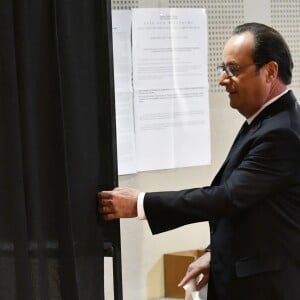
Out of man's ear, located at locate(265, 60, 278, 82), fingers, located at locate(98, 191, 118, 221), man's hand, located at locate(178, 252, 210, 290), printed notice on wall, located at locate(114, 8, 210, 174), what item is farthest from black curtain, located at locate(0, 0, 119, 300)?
printed notice on wall, located at locate(114, 8, 210, 174)

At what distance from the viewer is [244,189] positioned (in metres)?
1.82

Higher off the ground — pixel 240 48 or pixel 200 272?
pixel 240 48

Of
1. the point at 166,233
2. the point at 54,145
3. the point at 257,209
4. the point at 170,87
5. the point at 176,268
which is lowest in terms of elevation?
the point at 176,268

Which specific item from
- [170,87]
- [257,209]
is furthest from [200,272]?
[170,87]

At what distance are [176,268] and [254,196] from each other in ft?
3.89

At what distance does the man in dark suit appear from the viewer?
71.7 inches

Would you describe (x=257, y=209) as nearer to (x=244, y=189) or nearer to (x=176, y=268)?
(x=244, y=189)

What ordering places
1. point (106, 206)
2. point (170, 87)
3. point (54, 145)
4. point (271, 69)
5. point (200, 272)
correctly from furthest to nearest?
point (170, 87) < point (200, 272) < point (271, 69) < point (106, 206) < point (54, 145)

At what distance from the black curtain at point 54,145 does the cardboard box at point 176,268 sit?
1.11 metres

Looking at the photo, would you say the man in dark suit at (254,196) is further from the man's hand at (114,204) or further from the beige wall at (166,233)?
the beige wall at (166,233)

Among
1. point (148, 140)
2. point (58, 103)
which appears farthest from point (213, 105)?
point (58, 103)

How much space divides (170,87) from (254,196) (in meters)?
1.14

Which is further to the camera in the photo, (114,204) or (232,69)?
(232,69)

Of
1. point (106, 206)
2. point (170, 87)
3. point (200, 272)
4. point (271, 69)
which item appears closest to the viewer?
point (106, 206)
